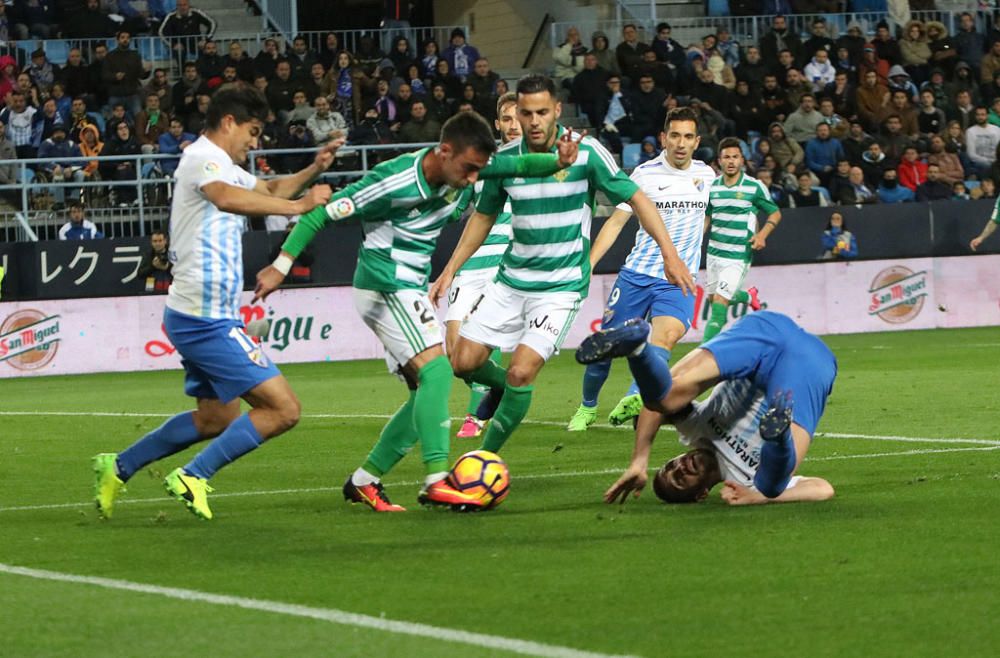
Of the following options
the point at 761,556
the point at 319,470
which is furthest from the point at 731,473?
the point at 319,470

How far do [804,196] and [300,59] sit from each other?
7.76 meters

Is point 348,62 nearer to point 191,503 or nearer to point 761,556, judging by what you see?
point 191,503

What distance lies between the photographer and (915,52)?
29.5m

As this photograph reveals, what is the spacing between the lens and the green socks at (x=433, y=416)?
8172 mm

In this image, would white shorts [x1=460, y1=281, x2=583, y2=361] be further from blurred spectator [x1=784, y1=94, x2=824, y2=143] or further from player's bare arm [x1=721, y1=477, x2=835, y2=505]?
blurred spectator [x1=784, y1=94, x2=824, y2=143]

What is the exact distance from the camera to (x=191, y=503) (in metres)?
7.98

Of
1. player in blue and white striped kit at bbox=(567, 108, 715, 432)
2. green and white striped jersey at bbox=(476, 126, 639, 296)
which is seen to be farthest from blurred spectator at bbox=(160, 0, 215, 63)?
green and white striped jersey at bbox=(476, 126, 639, 296)

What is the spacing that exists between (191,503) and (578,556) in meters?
2.12

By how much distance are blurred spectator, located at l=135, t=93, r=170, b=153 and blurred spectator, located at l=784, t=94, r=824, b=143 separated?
9532mm

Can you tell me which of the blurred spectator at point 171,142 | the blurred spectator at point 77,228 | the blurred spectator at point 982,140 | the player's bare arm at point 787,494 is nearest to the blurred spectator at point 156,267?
the blurred spectator at point 77,228

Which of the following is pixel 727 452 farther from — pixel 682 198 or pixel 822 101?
pixel 822 101

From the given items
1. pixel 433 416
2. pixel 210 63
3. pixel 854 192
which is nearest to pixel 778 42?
pixel 854 192

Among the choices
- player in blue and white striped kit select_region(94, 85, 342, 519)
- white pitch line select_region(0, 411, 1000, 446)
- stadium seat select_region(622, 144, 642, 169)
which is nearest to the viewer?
player in blue and white striped kit select_region(94, 85, 342, 519)

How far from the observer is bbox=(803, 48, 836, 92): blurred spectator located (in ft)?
92.9
